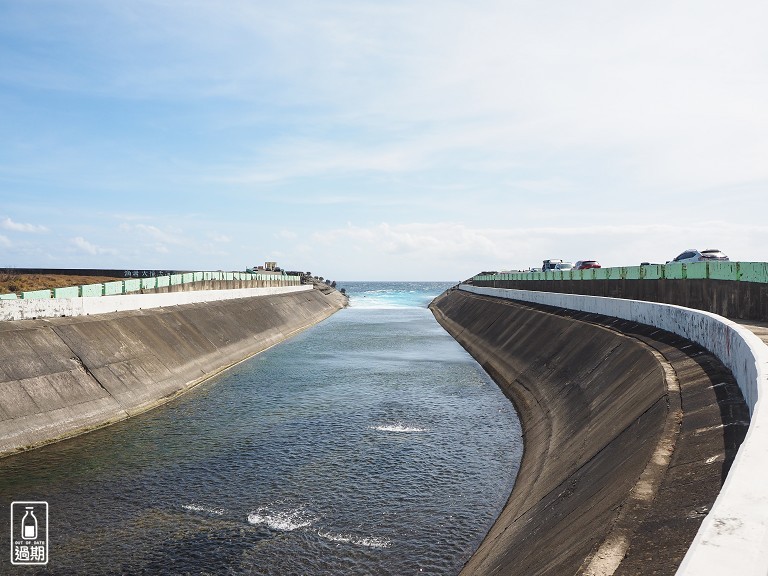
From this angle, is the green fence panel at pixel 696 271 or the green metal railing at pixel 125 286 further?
the green metal railing at pixel 125 286

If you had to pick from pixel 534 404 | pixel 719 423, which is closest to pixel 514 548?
pixel 719 423

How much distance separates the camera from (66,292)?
29.8 metres

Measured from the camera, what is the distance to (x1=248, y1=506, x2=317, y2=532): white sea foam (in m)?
13.8

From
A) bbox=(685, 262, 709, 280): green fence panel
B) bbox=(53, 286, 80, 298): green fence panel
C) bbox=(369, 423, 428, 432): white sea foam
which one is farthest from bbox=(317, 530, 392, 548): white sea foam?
bbox=(53, 286, 80, 298): green fence panel

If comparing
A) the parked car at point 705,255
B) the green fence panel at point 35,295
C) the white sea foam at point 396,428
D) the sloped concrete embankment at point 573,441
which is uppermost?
the parked car at point 705,255

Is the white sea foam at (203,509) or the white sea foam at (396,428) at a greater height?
the white sea foam at (396,428)

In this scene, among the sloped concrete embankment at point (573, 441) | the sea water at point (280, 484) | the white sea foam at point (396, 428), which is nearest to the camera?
the sloped concrete embankment at point (573, 441)

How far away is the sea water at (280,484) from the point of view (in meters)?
12.4

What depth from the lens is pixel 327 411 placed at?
2533cm

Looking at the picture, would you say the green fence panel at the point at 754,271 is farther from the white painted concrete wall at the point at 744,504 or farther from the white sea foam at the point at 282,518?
the white sea foam at the point at 282,518

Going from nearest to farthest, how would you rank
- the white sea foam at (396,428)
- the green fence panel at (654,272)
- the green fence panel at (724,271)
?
the white sea foam at (396,428), the green fence panel at (724,271), the green fence panel at (654,272)

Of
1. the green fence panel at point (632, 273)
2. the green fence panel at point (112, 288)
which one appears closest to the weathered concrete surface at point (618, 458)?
the green fence panel at point (632, 273)

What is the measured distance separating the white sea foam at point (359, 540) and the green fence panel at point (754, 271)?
1807 cm

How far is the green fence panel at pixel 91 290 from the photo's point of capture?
104 ft
